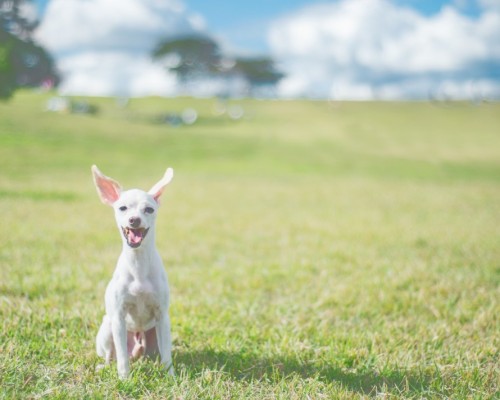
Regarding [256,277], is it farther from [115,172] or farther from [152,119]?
[152,119]

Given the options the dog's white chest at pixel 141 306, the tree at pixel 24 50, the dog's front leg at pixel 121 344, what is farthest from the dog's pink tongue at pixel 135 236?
the tree at pixel 24 50

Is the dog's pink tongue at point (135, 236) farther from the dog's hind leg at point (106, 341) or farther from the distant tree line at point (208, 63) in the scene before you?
the distant tree line at point (208, 63)

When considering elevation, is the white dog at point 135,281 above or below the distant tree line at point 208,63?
below

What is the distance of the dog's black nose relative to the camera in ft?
9.91

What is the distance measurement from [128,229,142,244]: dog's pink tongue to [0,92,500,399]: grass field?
969 mm

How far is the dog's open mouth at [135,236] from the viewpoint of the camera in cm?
312

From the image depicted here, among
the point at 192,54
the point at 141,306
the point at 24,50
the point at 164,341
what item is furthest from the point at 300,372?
the point at 192,54

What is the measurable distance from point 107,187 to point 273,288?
325 cm

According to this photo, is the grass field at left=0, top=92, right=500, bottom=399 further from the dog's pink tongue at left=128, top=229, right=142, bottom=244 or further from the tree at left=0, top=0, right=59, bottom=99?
the tree at left=0, top=0, right=59, bottom=99

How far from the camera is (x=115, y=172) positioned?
21797 millimetres

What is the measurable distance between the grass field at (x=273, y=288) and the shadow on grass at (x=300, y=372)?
16 mm

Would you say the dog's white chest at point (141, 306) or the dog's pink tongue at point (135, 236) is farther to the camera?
the dog's white chest at point (141, 306)

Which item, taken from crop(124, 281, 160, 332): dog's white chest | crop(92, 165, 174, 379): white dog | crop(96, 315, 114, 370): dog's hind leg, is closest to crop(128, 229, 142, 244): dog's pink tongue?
crop(92, 165, 174, 379): white dog

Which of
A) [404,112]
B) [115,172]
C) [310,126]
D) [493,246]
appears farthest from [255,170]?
[404,112]
